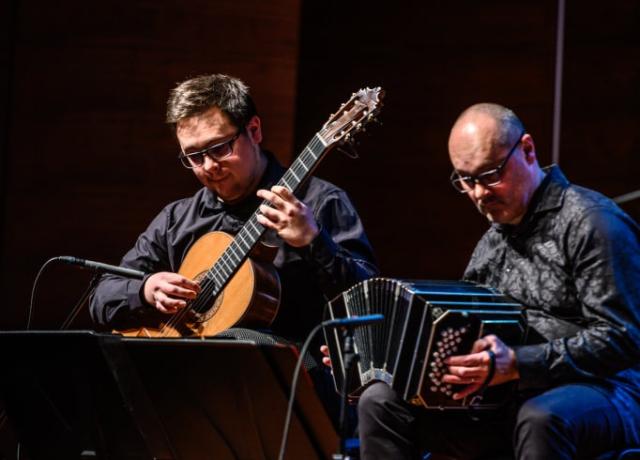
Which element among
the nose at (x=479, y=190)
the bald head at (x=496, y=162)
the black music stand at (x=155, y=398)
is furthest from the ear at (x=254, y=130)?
the black music stand at (x=155, y=398)

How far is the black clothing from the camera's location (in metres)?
2.50

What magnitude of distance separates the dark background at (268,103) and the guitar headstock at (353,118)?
1.80 metres

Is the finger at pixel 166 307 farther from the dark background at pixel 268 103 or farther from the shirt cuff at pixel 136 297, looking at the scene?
the dark background at pixel 268 103

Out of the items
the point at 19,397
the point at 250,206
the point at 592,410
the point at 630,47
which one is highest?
the point at 630,47

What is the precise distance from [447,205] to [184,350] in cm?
305

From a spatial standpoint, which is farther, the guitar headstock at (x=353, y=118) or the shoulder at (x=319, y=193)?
the shoulder at (x=319, y=193)

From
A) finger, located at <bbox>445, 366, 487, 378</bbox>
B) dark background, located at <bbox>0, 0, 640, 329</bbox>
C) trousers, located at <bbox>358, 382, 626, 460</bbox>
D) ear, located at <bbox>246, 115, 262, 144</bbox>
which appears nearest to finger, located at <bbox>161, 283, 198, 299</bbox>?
ear, located at <bbox>246, 115, 262, 144</bbox>

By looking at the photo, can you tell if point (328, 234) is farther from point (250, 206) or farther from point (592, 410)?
point (592, 410)

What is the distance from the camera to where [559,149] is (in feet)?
16.2

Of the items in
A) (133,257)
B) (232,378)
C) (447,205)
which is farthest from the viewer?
(447,205)

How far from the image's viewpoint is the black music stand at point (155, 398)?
92.6 inches

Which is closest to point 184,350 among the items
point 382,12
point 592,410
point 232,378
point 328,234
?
point 232,378

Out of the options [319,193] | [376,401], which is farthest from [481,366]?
[319,193]

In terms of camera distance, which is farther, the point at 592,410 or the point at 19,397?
the point at 19,397
